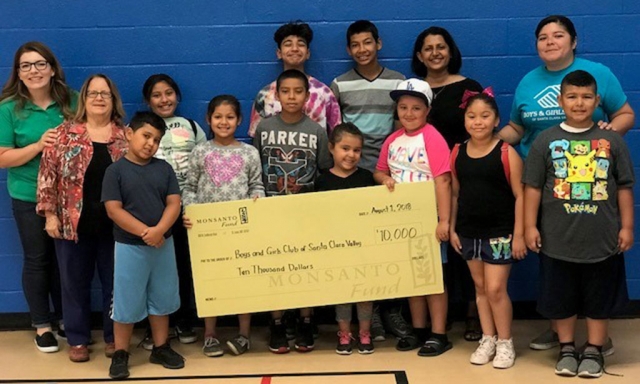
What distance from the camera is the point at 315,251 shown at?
3.61 metres

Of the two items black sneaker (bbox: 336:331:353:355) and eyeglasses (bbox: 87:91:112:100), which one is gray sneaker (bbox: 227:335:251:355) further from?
eyeglasses (bbox: 87:91:112:100)

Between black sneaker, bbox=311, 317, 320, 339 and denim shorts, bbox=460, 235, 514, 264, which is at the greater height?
denim shorts, bbox=460, 235, 514, 264

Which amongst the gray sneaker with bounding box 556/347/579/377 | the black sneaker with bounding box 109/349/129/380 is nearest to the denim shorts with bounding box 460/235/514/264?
the gray sneaker with bounding box 556/347/579/377

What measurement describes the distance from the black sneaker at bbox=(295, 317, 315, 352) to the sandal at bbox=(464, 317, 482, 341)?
33.4 inches

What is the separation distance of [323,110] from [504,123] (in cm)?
107

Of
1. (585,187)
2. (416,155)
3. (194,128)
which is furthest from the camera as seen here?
(194,128)

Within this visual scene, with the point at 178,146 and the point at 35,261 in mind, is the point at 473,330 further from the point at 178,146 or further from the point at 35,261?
the point at 35,261

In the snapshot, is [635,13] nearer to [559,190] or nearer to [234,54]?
[559,190]

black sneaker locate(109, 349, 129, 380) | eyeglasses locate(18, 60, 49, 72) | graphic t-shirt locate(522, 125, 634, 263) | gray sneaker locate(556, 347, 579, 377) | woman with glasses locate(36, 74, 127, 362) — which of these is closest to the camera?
graphic t-shirt locate(522, 125, 634, 263)

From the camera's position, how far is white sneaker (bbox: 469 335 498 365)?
11.5 ft

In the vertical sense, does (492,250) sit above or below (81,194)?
below

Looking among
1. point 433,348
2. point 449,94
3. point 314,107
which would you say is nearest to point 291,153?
point 314,107

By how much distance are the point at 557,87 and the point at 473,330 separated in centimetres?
136

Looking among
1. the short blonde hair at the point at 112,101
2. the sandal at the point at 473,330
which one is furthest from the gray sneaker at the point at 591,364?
the short blonde hair at the point at 112,101
